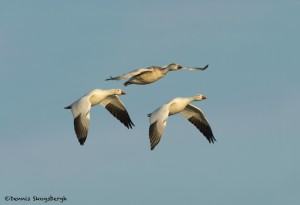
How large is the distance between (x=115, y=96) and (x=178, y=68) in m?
2.81

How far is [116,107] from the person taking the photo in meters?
49.0

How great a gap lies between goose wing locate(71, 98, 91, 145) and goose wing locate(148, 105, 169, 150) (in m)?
2.04

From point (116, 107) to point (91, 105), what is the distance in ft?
10.4

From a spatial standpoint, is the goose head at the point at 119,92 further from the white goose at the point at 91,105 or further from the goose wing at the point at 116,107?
the goose wing at the point at 116,107

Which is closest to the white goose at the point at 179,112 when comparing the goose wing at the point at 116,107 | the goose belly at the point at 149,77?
the goose belly at the point at 149,77

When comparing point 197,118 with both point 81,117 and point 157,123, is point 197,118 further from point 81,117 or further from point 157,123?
point 81,117

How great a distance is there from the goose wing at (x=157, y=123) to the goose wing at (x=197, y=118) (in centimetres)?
301

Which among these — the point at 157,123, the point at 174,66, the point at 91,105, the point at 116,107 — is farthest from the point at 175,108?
the point at 116,107

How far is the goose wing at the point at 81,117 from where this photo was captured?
141 ft

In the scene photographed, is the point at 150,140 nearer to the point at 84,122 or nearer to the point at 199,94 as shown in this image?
the point at 84,122

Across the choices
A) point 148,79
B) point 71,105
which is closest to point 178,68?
point 148,79

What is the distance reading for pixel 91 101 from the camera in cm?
4606

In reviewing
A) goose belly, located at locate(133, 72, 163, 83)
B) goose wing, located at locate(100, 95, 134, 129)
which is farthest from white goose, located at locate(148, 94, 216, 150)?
goose wing, located at locate(100, 95, 134, 129)

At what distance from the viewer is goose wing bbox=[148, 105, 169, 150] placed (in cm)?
4353
